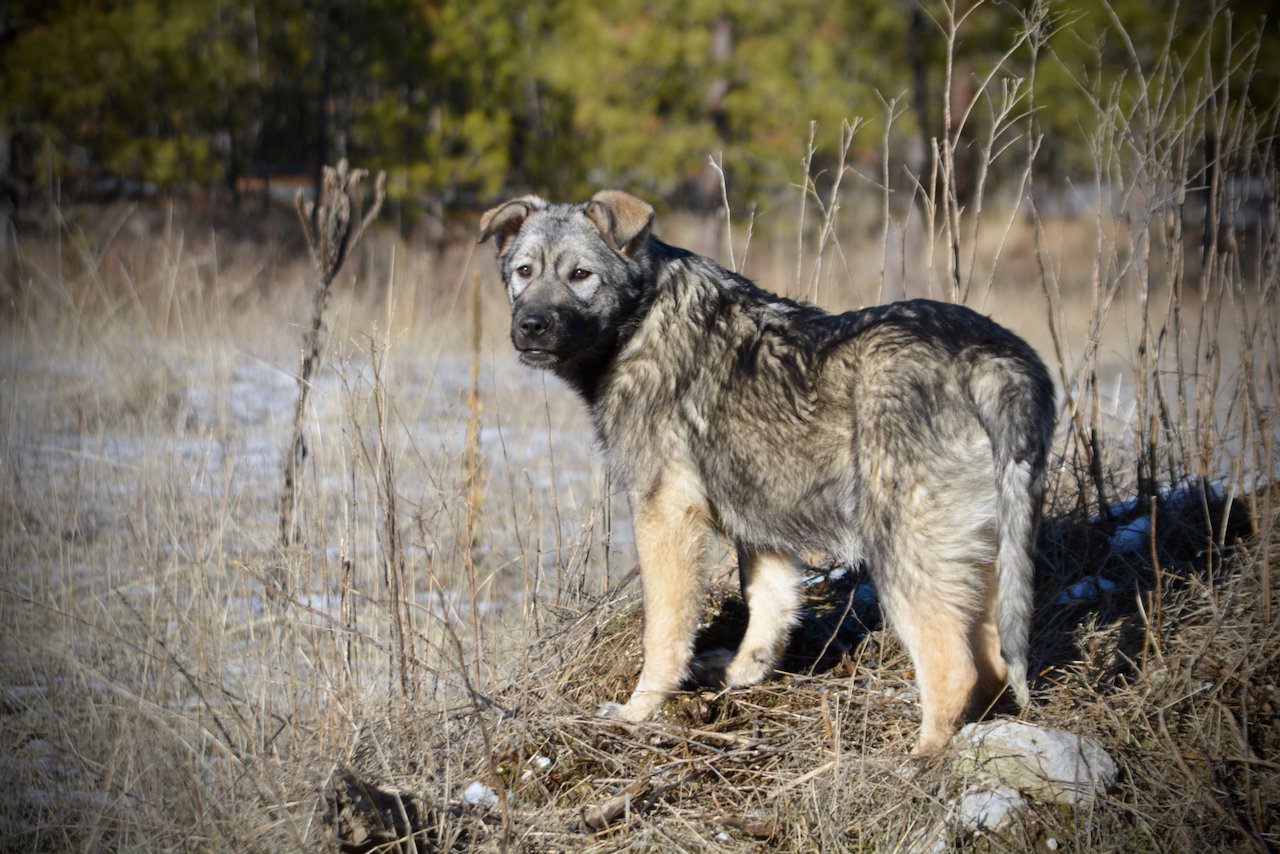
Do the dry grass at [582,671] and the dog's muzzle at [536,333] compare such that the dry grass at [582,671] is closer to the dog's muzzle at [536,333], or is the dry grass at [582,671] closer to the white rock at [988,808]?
the white rock at [988,808]

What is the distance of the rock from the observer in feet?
10.3

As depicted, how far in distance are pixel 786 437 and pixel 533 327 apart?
104 centimetres

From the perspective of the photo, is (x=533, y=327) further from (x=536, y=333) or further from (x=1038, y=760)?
(x=1038, y=760)

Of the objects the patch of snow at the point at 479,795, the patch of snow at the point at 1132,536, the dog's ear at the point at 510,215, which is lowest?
the patch of snow at the point at 479,795

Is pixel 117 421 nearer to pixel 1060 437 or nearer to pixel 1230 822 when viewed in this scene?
pixel 1060 437

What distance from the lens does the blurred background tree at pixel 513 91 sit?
16.7 metres

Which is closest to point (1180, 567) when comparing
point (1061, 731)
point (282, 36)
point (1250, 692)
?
point (1250, 692)

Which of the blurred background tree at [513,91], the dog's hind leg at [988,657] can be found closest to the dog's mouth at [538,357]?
the dog's hind leg at [988,657]

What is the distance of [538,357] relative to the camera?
4.05m

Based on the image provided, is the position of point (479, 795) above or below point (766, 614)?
below

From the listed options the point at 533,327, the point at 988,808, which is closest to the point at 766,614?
the point at 988,808

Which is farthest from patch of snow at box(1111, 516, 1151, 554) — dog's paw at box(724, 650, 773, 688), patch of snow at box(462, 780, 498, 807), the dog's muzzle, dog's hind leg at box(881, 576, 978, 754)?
patch of snow at box(462, 780, 498, 807)

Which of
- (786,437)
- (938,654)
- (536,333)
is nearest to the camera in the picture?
(938,654)

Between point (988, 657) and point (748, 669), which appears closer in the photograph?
point (988, 657)
